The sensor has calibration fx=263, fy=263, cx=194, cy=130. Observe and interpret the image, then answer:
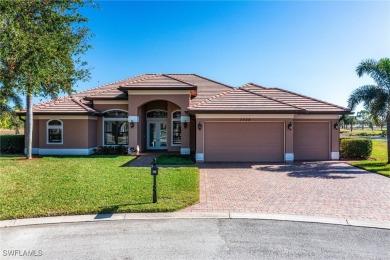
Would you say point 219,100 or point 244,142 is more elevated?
point 219,100

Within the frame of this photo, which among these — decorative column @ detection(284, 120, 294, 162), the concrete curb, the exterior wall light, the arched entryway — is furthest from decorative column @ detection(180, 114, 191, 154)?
the concrete curb

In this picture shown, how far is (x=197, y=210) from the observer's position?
22.9 ft

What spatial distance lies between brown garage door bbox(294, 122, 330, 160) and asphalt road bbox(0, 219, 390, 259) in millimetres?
11162

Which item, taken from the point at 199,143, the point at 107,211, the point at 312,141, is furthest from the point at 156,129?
the point at 107,211

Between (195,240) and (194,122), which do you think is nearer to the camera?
(195,240)

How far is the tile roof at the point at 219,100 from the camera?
15203 millimetres

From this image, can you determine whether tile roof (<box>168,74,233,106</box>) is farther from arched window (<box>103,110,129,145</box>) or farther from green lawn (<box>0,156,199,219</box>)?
green lawn (<box>0,156,199,219</box>)

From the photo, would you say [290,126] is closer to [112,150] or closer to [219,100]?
[219,100]

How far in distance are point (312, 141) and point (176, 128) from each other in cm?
970

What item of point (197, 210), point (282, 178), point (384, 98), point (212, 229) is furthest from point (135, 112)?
point (384, 98)

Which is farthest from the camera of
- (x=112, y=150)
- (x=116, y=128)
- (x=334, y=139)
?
(x=116, y=128)

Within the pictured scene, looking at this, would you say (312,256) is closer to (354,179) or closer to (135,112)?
(354,179)

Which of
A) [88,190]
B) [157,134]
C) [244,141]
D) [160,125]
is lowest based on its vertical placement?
[88,190]

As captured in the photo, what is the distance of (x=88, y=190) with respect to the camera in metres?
8.61
